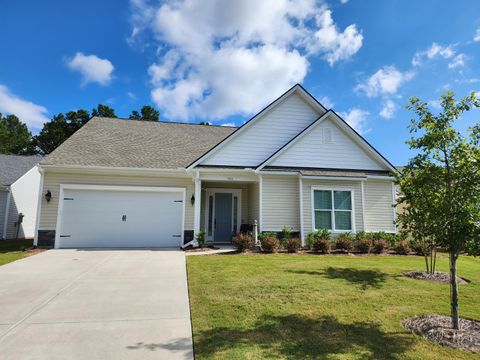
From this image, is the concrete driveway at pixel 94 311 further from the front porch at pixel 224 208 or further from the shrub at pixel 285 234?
the front porch at pixel 224 208

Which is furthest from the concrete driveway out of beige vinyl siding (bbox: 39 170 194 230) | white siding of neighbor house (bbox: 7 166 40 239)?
white siding of neighbor house (bbox: 7 166 40 239)

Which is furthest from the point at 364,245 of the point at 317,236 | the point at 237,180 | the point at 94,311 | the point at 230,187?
the point at 94,311

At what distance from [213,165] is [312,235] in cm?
527

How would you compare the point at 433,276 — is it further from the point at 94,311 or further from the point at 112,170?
the point at 112,170

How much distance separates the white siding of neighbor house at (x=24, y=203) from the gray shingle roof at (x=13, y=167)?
368 millimetres

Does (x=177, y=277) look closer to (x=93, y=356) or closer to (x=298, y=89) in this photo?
(x=93, y=356)

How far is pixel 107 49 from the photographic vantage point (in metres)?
13.4

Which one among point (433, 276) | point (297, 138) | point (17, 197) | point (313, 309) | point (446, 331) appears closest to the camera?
point (446, 331)

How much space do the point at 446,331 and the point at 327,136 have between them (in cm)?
1030

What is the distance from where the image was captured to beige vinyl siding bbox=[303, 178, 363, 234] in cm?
1237

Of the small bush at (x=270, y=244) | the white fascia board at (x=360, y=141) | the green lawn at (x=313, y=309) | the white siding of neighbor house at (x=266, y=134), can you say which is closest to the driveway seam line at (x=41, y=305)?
the green lawn at (x=313, y=309)

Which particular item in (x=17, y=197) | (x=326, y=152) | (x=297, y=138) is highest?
(x=297, y=138)

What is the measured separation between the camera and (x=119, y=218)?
12.4 meters

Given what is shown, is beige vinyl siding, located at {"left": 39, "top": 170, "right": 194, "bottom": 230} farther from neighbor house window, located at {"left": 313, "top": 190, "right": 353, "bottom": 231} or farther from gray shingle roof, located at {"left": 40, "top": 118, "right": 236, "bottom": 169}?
neighbor house window, located at {"left": 313, "top": 190, "right": 353, "bottom": 231}
